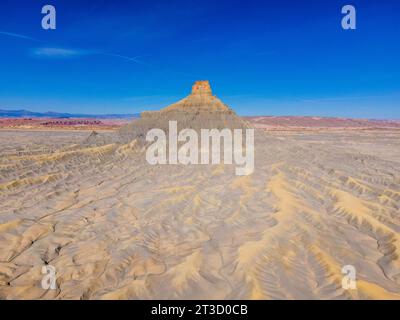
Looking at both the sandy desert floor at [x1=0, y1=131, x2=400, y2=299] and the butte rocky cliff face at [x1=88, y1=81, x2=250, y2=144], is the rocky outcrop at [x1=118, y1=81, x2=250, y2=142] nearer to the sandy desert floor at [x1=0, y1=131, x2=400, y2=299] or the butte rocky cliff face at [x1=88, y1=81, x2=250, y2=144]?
the butte rocky cliff face at [x1=88, y1=81, x2=250, y2=144]

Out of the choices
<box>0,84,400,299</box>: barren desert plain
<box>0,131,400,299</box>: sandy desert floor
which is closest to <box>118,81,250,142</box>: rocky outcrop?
<box>0,84,400,299</box>: barren desert plain

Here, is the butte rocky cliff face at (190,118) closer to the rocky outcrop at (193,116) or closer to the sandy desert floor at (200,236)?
the rocky outcrop at (193,116)

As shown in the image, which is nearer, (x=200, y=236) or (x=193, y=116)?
(x=200, y=236)

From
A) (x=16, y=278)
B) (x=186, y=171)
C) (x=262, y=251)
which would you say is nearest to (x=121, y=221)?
(x=16, y=278)

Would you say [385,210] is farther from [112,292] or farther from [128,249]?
[112,292]

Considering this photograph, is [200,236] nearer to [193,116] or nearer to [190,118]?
[190,118]

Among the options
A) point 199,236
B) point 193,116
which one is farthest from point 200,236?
point 193,116

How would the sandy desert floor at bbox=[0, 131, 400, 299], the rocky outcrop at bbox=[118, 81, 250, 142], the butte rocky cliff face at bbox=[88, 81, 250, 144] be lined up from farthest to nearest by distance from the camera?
the rocky outcrop at bbox=[118, 81, 250, 142], the butte rocky cliff face at bbox=[88, 81, 250, 144], the sandy desert floor at bbox=[0, 131, 400, 299]
